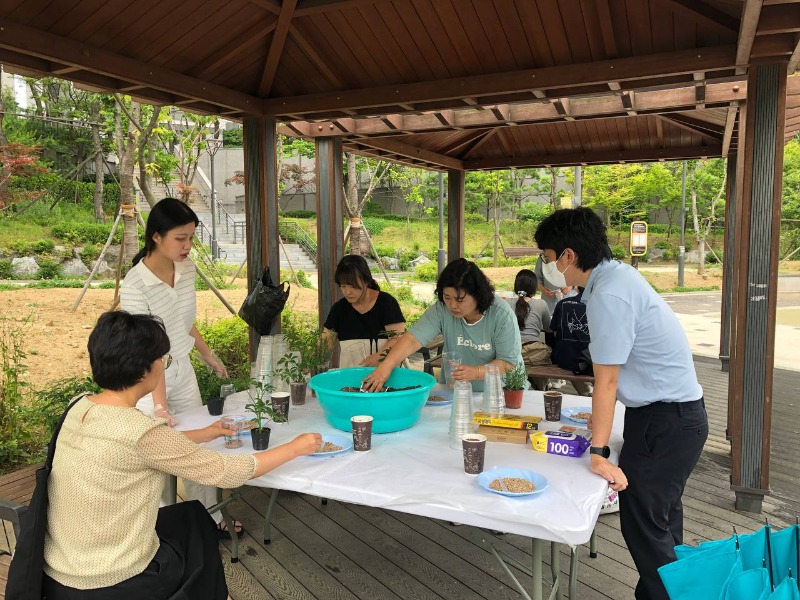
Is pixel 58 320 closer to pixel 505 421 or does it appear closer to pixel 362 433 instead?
pixel 362 433

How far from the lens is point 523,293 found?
4.97 m

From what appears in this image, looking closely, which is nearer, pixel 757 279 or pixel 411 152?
pixel 757 279

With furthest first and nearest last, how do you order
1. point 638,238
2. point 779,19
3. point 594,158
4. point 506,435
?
point 638,238
point 594,158
point 779,19
point 506,435

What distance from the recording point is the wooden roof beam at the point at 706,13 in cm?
305

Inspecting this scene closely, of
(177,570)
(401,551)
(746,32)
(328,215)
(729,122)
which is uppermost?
(729,122)

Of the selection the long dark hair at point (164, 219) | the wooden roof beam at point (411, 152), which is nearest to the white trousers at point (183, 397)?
the long dark hair at point (164, 219)

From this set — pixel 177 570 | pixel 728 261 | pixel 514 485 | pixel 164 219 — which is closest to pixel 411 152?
pixel 728 261

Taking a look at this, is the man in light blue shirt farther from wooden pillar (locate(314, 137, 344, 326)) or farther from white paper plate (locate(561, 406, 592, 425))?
wooden pillar (locate(314, 137, 344, 326))

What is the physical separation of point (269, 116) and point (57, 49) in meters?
1.61

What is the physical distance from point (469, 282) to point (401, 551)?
1259 mm

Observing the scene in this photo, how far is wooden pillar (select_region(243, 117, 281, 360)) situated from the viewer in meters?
4.46

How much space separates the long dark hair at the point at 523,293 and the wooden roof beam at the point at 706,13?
235cm

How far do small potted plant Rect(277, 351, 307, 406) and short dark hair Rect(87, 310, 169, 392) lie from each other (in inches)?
38.8

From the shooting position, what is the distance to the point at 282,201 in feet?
83.4
